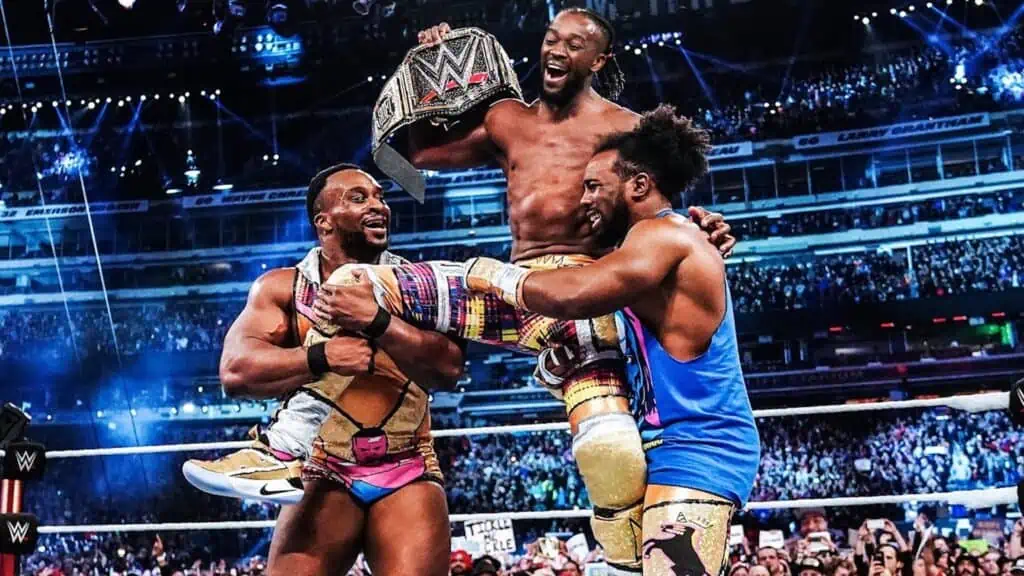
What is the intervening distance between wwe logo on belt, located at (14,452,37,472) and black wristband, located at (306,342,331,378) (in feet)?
3.07

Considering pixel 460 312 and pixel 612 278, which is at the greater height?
pixel 612 278

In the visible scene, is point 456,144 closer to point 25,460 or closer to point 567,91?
point 567,91

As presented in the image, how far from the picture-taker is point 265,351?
2.17 metres

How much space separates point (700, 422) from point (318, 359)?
0.80 m

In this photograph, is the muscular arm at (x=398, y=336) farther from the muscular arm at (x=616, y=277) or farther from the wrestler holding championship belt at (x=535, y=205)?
the muscular arm at (x=616, y=277)

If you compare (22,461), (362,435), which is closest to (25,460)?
(22,461)

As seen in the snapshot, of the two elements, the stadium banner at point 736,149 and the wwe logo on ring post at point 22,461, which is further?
the stadium banner at point 736,149

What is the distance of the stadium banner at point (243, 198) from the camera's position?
17.4 meters

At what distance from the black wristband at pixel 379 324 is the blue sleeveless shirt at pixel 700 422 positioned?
522mm

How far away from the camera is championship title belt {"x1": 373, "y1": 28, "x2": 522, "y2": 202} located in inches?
98.8

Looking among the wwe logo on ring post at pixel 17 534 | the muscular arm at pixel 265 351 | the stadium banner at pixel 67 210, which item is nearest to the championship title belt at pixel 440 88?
the muscular arm at pixel 265 351

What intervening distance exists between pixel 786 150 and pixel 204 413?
1053 cm

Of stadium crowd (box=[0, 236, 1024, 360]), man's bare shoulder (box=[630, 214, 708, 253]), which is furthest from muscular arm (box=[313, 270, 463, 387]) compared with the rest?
stadium crowd (box=[0, 236, 1024, 360])

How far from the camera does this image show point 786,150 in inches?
656
